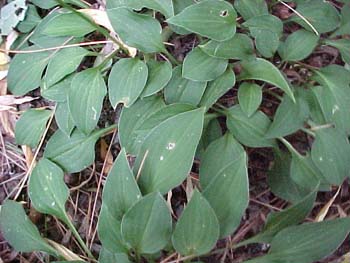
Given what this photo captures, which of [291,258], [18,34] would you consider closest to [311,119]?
[291,258]

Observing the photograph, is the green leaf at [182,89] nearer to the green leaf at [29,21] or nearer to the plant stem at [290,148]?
the plant stem at [290,148]

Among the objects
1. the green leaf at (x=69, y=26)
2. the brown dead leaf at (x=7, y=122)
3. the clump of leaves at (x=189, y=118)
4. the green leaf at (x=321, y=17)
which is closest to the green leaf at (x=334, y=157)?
the clump of leaves at (x=189, y=118)

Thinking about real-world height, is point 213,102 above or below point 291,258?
above

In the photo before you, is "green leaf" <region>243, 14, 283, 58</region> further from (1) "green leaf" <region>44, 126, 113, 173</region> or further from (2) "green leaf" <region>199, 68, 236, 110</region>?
(1) "green leaf" <region>44, 126, 113, 173</region>

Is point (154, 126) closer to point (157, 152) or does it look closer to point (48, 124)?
point (157, 152)

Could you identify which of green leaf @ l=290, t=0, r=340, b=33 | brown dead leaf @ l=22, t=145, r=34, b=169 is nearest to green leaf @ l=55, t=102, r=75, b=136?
brown dead leaf @ l=22, t=145, r=34, b=169
